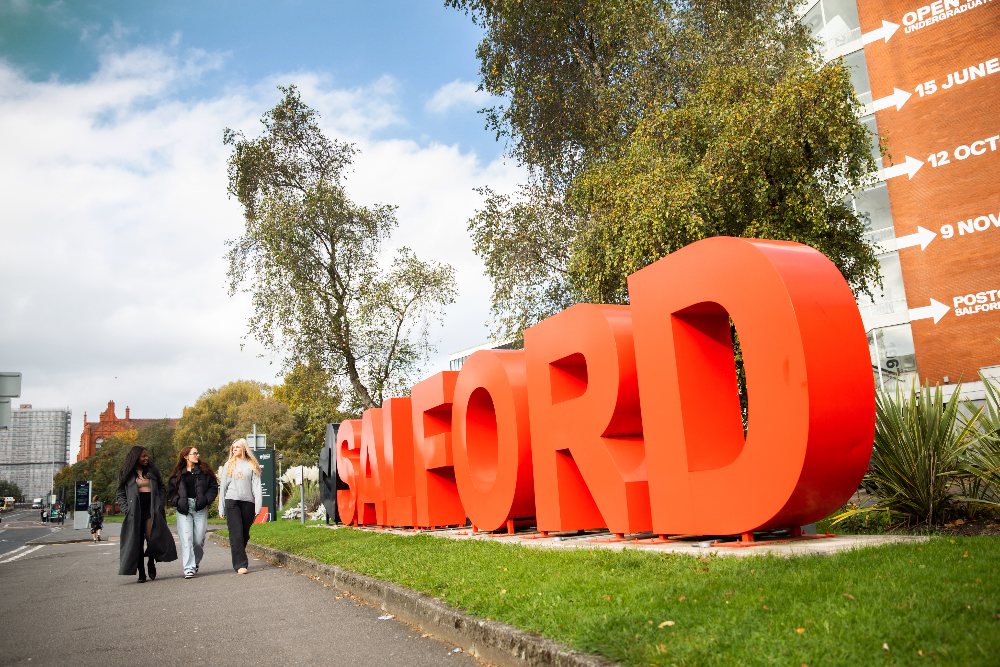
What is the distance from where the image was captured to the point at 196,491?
11703 millimetres

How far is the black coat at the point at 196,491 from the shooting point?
11.5m

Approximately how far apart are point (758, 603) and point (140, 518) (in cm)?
929

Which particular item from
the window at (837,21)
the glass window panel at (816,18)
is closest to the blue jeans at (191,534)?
the window at (837,21)

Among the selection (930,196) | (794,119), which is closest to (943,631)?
(794,119)

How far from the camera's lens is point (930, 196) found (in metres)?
29.1

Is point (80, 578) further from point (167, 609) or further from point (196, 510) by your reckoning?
point (167, 609)

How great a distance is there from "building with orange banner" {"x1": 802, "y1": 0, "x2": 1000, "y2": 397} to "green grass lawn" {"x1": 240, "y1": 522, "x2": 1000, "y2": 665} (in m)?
22.9

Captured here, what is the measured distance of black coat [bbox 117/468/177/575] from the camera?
441 inches

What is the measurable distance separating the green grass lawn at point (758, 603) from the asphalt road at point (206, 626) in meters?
0.69

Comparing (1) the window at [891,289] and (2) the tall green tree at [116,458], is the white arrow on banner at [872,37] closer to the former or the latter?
(1) the window at [891,289]

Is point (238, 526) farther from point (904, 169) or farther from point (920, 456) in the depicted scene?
point (904, 169)

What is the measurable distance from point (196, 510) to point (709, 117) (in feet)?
36.0

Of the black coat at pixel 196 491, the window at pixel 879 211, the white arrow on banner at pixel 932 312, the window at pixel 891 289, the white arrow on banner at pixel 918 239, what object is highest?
the window at pixel 879 211

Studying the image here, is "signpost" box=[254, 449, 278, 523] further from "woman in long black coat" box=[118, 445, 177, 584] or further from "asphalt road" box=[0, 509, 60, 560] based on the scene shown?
"woman in long black coat" box=[118, 445, 177, 584]
